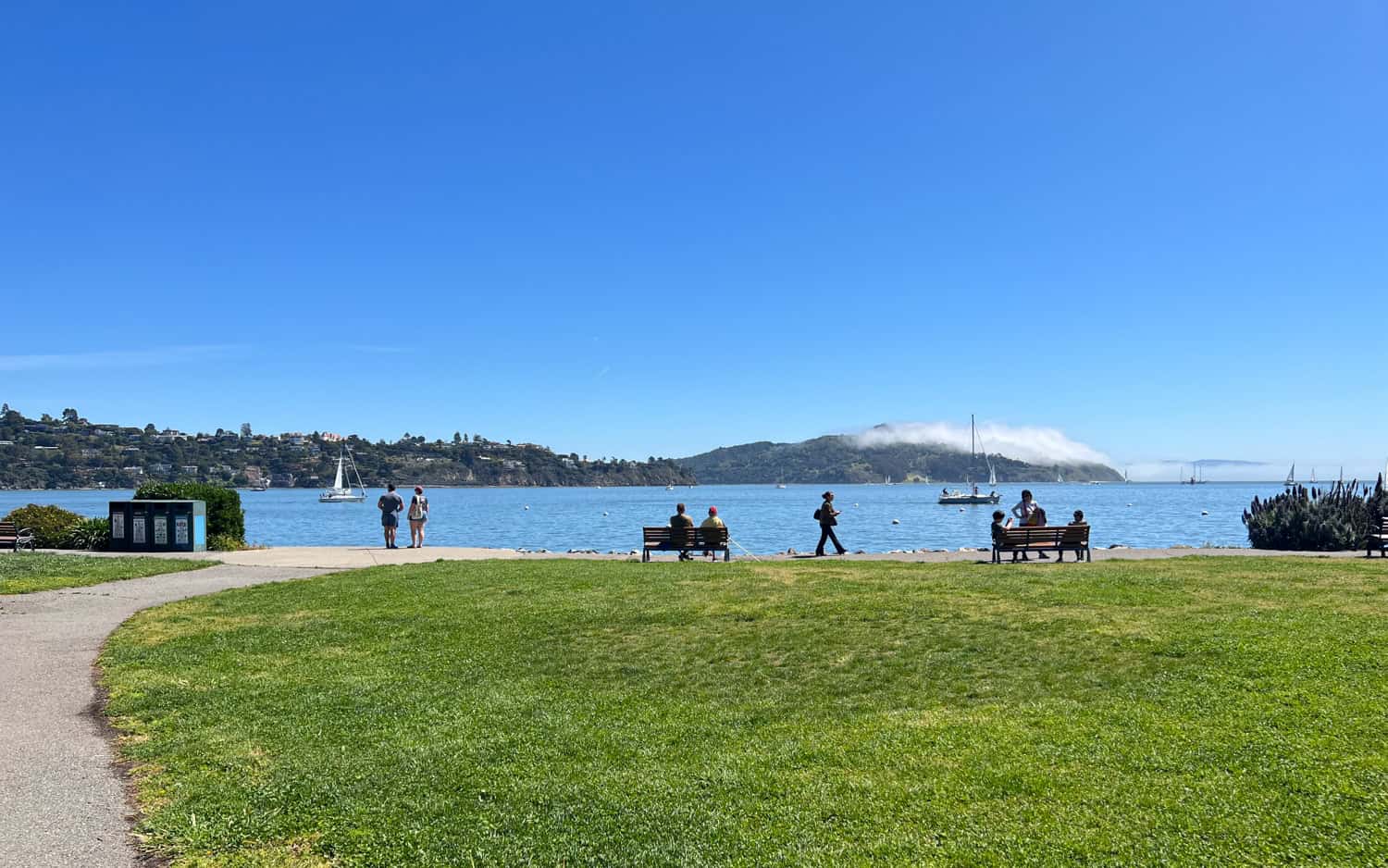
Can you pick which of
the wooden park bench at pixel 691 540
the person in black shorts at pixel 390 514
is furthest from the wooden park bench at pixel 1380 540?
the person in black shorts at pixel 390 514

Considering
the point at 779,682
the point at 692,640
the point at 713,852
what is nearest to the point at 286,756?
the point at 713,852

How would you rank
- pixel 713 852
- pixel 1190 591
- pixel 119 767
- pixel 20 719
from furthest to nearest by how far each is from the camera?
1. pixel 1190 591
2. pixel 20 719
3. pixel 119 767
4. pixel 713 852

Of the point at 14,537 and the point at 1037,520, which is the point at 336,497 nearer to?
the point at 14,537

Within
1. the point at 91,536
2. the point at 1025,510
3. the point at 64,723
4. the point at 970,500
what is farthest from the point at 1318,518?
the point at 970,500

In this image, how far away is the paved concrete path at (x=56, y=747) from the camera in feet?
16.2

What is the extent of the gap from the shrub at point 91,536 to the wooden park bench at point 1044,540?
2018 cm

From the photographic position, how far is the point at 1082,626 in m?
10.3

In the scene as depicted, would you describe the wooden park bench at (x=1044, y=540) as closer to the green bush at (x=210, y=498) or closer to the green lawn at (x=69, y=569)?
the green lawn at (x=69, y=569)

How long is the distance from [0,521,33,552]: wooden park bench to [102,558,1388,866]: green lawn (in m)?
13.9

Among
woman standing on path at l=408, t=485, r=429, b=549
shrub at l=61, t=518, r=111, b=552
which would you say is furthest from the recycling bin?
woman standing on path at l=408, t=485, r=429, b=549

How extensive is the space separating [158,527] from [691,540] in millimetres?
12660

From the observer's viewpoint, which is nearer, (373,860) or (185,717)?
(373,860)

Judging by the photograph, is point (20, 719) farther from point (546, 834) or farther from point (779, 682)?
point (779, 682)

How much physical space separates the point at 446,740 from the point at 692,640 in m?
3.98
